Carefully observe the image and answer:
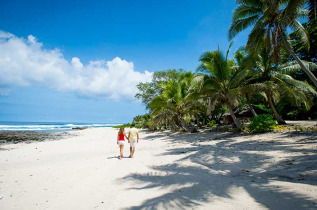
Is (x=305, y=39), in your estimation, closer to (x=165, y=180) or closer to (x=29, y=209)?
(x=165, y=180)

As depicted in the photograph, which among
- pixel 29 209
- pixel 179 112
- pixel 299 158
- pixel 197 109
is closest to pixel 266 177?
pixel 299 158

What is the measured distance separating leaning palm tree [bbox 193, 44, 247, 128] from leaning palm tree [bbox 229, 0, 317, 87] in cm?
174

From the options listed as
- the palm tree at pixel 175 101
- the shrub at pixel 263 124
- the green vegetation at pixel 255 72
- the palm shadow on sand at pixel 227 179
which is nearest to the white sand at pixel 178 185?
the palm shadow on sand at pixel 227 179

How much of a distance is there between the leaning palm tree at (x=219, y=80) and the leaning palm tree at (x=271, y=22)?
1.74 m

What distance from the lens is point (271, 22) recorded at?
31.7ft

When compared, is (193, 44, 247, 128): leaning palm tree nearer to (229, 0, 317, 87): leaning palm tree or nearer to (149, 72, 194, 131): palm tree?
(229, 0, 317, 87): leaning palm tree

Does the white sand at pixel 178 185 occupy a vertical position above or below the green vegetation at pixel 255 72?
below

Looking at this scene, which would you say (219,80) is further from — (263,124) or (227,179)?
(227,179)

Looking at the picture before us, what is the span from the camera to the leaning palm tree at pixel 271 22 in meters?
8.34

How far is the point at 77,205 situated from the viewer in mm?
3125

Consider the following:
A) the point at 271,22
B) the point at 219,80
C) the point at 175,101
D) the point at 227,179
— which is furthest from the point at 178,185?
the point at 175,101

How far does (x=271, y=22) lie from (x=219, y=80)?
432 centimetres

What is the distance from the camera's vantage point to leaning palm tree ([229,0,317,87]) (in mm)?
8341

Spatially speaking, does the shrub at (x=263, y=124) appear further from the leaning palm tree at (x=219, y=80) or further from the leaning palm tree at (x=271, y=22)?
the leaning palm tree at (x=271, y=22)
